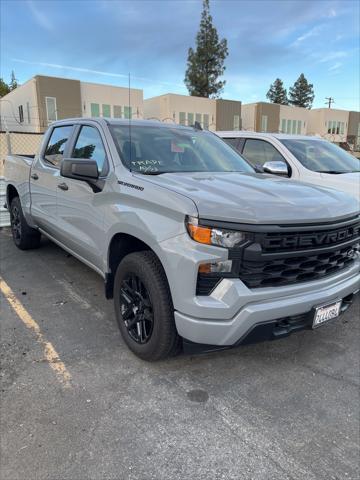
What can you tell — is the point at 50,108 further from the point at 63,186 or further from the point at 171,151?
the point at 171,151

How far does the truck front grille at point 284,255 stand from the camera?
252 centimetres

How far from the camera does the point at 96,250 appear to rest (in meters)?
3.68

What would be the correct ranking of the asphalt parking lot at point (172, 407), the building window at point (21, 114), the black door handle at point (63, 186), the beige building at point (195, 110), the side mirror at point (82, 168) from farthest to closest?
1. the beige building at point (195, 110)
2. the building window at point (21, 114)
3. the black door handle at point (63, 186)
4. the side mirror at point (82, 168)
5. the asphalt parking lot at point (172, 407)

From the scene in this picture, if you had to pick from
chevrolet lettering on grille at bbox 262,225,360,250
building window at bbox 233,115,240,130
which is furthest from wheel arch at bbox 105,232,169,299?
building window at bbox 233,115,240,130

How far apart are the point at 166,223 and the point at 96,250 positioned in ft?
3.99

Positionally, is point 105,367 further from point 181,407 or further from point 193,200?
point 193,200

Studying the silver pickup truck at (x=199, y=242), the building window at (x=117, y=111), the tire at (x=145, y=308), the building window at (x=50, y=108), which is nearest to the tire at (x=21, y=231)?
the silver pickup truck at (x=199, y=242)

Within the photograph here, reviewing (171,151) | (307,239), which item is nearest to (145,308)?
(307,239)

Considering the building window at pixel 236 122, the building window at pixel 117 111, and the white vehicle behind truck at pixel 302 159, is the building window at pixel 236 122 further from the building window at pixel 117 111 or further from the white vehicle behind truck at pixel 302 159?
the white vehicle behind truck at pixel 302 159

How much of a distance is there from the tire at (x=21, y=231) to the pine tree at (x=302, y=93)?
62.1 metres

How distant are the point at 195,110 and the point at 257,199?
32.7 metres

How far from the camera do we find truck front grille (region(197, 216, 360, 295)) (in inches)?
99.0

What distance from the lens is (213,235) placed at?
2494 millimetres

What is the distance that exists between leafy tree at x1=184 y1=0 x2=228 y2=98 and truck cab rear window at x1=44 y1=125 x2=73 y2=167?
3729 cm
